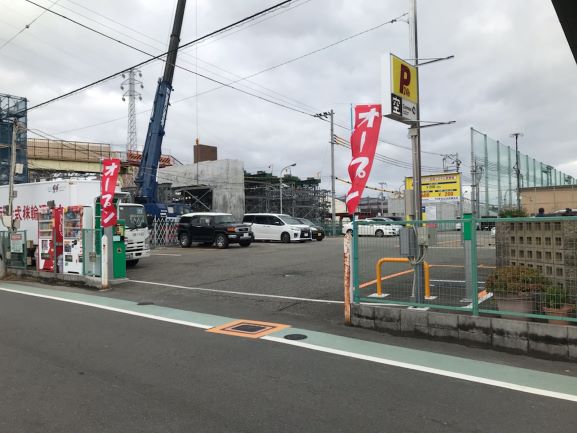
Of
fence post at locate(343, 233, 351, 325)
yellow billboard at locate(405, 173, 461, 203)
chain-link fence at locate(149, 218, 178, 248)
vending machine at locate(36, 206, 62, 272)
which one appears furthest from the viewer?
chain-link fence at locate(149, 218, 178, 248)

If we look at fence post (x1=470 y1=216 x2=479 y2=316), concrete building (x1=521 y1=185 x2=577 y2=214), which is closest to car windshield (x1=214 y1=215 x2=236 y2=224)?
fence post (x1=470 y1=216 x2=479 y2=316)

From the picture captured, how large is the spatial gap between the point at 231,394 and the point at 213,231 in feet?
65.1

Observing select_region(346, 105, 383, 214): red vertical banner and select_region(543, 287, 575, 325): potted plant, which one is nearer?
select_region(543, 287, 575, 325): potted plant

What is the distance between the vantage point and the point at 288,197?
5103 centimetres

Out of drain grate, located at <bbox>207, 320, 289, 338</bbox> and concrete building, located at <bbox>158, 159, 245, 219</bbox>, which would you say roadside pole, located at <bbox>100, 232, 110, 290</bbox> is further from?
→ concrete building, located at <bbox>158, 159, 245, 219</bbox>

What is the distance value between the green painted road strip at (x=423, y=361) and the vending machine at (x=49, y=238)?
686 centimetres

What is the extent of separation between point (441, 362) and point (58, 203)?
534 inches

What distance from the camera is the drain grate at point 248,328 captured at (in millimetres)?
7133

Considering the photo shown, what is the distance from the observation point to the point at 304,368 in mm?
5363

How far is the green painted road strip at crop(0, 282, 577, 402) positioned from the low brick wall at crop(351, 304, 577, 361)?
0.71m

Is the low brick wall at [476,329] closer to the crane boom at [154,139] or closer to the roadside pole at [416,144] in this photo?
the roadside pole at [416,144]

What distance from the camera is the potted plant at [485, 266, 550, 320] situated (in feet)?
20.2

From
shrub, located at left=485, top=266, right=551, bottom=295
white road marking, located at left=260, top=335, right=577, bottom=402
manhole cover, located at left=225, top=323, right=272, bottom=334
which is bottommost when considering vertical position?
white road marking, located at left=260, top=335, right=577, bottom=402

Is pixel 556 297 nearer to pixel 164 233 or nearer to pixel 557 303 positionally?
pixel 557 303
